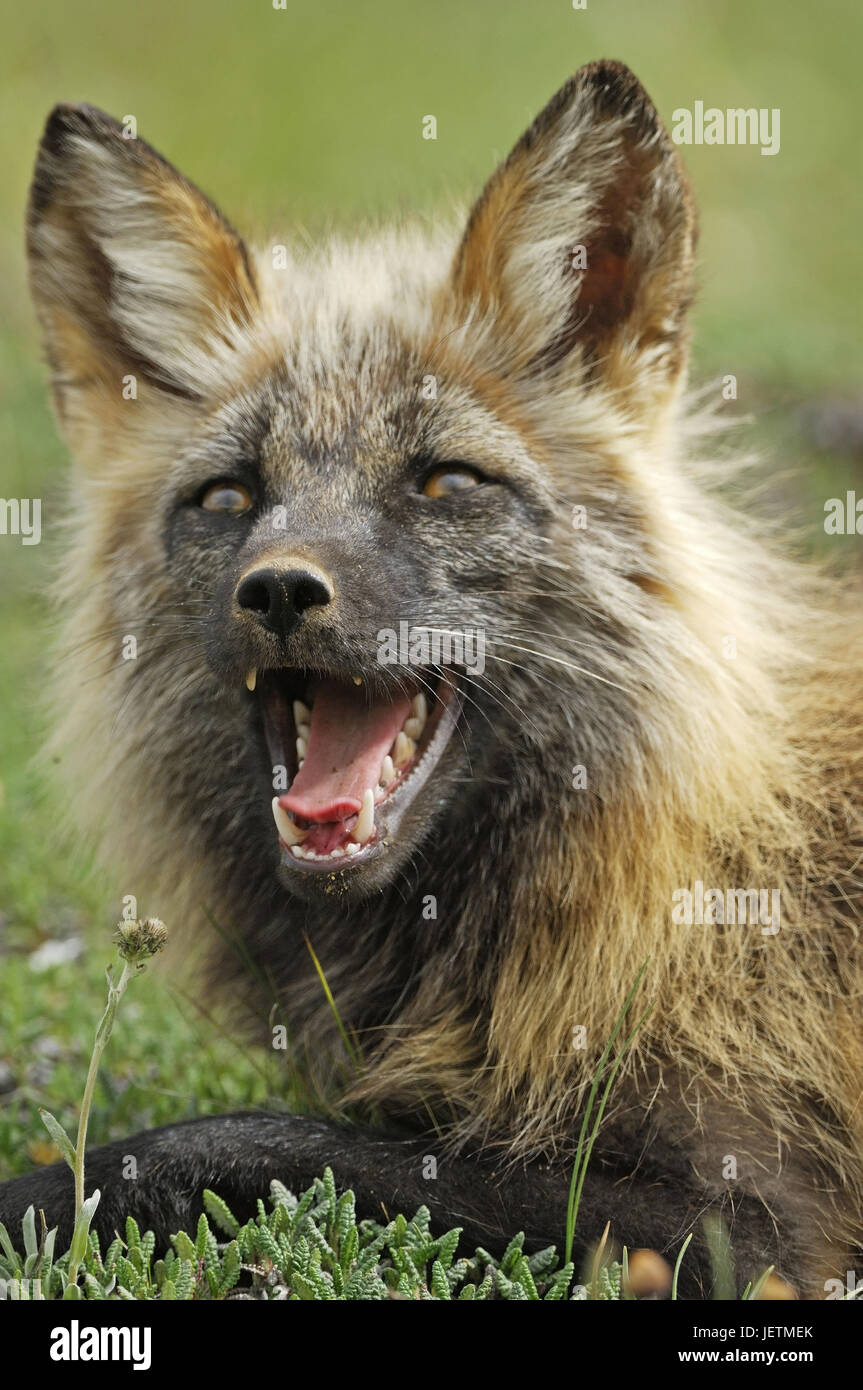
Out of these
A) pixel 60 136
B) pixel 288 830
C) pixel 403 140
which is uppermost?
pixel 403 140

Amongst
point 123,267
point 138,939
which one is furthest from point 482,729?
point 123,267

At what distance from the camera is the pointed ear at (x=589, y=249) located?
13.2 feet

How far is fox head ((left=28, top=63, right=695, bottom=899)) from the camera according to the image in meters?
3.76

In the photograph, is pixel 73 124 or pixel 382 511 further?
pixel 73 124

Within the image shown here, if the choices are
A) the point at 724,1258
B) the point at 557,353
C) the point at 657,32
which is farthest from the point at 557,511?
the point at 657,32

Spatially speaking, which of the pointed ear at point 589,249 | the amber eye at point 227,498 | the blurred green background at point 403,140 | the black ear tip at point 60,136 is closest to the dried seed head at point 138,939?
the amber eye at point 227,498

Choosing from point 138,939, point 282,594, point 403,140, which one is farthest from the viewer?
point 403,140

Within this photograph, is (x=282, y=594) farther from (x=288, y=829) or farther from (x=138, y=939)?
(x=138, y=939)

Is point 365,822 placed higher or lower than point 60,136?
lower

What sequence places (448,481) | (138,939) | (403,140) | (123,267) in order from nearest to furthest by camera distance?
(138,939) → (448,481) → (123,267) → (403,140)

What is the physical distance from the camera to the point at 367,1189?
3.52 meters

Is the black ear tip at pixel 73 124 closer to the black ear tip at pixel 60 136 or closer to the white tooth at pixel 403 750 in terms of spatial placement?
the black ear tip at pixel 60 136

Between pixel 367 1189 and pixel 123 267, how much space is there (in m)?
2.89
